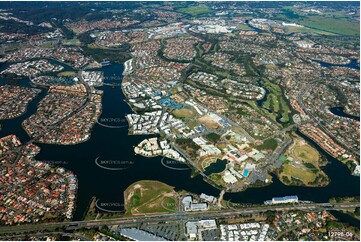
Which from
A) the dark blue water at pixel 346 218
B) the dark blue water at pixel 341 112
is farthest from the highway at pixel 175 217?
the dark blue water at pixel 341 112

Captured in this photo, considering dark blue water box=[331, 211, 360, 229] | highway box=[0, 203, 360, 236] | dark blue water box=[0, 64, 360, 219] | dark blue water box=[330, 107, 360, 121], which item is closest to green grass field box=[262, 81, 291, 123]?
dark blue water box=[330, 107, 360, 121]

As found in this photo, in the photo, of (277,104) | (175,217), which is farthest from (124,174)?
(277,104)

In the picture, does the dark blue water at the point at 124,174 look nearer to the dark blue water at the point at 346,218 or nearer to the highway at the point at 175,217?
the highway at the point at 175,217

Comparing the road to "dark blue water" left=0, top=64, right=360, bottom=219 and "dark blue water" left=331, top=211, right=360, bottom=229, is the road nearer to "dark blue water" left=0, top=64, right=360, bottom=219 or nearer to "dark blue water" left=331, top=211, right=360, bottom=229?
"dark blue water" left=0, top=64, right=360, bottom=219

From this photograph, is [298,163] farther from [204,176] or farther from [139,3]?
[139,3]

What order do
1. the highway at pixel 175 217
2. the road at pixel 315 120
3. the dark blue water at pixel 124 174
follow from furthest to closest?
the road at pixel 315 120, the dark blue water at pixel 124 174, the highway at pixel 175 217

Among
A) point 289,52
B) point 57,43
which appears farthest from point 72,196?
point 289,52
